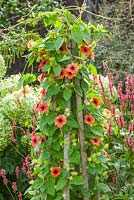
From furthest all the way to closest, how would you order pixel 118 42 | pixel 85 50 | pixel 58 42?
pixel 118 42 → pixel 85 50 → pixel 58 42

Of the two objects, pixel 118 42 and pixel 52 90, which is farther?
pixel 118 42

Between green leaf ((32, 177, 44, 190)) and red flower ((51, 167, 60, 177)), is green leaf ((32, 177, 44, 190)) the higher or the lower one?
the lower one

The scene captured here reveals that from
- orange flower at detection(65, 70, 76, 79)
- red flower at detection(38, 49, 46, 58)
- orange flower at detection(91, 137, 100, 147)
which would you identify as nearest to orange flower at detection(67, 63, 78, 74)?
orange flower at detection(65, 70, 76, 79)

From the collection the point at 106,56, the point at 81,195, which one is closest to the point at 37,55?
the point at 81,195

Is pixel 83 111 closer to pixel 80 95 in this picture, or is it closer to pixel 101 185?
pixel 80 95

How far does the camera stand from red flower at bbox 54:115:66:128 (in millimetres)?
1745

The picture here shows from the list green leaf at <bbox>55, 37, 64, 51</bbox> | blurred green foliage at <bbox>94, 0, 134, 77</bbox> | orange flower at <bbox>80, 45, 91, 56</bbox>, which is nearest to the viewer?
green leaf at <bbox>55, 37, 64, 51</bbox>

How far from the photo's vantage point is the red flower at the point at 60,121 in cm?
175

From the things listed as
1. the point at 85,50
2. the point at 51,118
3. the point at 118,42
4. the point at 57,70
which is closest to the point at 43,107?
the point at 51,118

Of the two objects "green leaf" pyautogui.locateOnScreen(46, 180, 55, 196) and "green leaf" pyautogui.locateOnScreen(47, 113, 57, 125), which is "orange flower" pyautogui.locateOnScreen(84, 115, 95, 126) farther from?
"green leaf" pyautogui.locateOnScreen(46, 180, 55, 196)

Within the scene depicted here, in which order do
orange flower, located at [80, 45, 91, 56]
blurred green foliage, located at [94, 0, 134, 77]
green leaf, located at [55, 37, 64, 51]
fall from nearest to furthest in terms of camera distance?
green leaf, located at [55, 37, 64, 51] → orange flower, located at [80, 45, 91, 56] → blurred green foliage, located at [94, 0, 134, 77]

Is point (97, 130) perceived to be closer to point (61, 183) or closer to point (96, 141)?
point (96, 141)

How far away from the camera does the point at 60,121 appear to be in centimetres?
175

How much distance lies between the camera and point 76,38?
1741 millimetres
